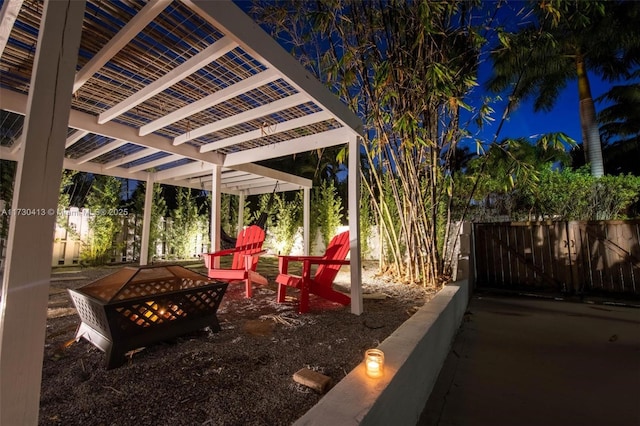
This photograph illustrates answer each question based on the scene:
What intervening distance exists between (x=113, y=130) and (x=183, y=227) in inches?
172

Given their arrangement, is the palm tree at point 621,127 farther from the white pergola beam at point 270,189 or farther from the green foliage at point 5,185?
the green foliage at point 5,185

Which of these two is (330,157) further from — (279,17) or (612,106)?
(612,106)

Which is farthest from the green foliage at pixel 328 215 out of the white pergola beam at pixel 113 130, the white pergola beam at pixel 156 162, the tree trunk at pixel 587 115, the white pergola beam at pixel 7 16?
the tree trunk at pixel 587 115

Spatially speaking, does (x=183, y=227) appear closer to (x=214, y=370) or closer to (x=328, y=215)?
(x=328, y=215)

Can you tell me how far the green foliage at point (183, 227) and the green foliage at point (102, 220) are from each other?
1.24 m

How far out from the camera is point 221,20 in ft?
4.64

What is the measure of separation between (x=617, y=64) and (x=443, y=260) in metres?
11.6

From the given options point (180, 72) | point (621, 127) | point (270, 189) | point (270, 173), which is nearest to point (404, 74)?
point (180, 72)

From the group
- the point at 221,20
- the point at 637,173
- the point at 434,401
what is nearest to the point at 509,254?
the point at 434,401

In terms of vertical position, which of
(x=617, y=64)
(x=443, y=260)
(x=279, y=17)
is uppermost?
(x=617, y=64)

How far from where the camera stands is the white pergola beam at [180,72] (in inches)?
73.0

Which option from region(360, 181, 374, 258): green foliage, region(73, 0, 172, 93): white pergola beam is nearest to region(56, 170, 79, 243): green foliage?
region(73, 0, 172, 93): white pergola beam

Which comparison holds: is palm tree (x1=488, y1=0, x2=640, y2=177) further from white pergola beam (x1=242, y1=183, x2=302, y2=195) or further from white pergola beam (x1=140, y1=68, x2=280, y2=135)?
white pergola beam (x1=140, y1=68, x2=280, y2=135)

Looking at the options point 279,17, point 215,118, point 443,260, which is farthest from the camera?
point 443,260
